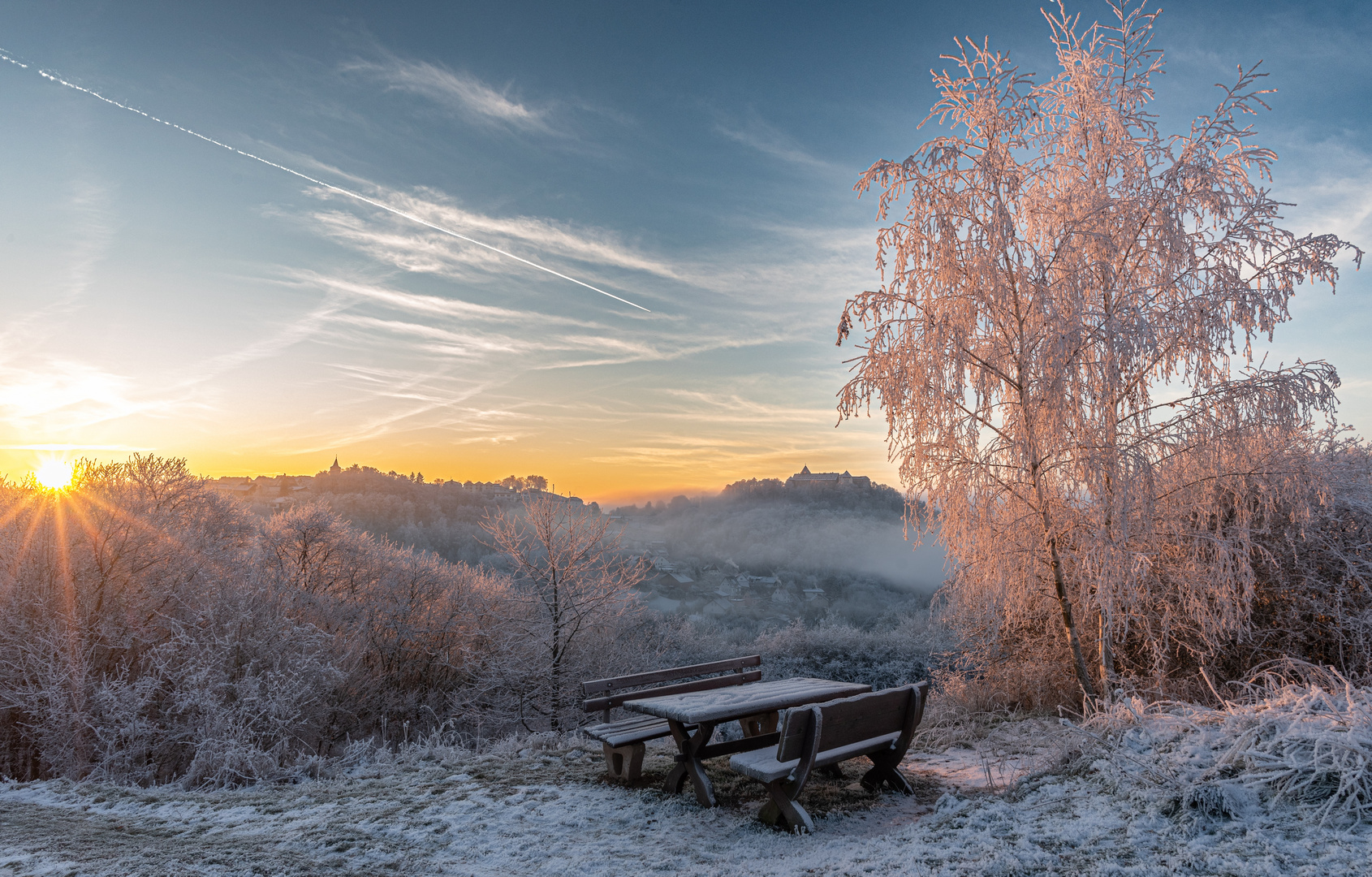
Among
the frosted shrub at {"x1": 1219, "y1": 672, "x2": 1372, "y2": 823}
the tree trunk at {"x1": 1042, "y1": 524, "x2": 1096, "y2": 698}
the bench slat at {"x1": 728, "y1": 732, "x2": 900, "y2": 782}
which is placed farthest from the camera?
Answer: the tree trunk at {"x1": 1042, "y1": 524, "x2": 1096, "y2": 698}

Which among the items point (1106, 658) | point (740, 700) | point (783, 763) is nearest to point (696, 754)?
point (740, 700)

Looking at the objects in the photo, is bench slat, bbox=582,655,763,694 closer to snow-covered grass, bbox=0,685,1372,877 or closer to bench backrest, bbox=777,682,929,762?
snow-covered grass, bbox=0,685,1372,877

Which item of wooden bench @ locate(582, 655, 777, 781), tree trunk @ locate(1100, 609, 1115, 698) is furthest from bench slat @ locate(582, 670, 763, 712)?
tree trunk @ locate(1100, 609, 1115, 698)

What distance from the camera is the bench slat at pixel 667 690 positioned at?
5.80 m

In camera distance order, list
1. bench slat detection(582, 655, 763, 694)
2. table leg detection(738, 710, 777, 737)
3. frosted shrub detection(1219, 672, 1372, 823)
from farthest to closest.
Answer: table leg detection(738, 710, 777, 737)
bench slat detection(582, 655, 763, 694)
frosted shrub detection(1219, 672, 1372, 823)

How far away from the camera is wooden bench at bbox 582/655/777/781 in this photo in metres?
5.30

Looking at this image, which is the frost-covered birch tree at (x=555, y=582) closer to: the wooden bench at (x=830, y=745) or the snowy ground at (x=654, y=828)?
the snowy ground at (x=654, y=828)

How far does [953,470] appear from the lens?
6863 mm

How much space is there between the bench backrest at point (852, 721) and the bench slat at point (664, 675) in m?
1.86

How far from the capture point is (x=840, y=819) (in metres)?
4.53

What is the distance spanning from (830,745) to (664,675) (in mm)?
2510

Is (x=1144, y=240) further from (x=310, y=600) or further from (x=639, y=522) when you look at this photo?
(x=639, y=522)

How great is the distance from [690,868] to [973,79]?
785 cm

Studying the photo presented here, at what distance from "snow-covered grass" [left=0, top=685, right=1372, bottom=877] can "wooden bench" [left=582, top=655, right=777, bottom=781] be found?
10.1 inches
